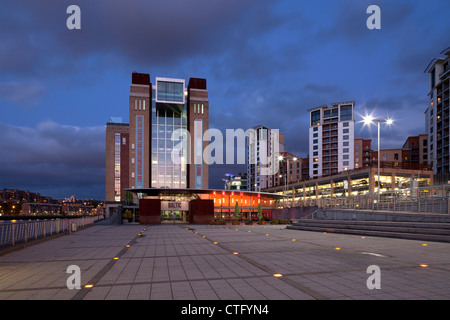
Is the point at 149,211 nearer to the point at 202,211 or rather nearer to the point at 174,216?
the point at 202,211

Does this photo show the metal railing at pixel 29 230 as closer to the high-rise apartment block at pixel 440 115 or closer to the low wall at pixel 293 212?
the low wall at pixel 293 212

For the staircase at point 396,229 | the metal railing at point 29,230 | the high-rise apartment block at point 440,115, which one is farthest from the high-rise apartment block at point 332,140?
the metal railing at point 29,230

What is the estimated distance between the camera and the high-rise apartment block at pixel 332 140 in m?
107

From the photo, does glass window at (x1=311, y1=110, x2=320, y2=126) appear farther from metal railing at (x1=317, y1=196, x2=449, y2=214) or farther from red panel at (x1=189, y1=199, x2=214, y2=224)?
metal railing at (x1=317, y1=196, x2=449, y2=214)

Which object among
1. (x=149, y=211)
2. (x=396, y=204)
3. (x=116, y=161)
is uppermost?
(x=116, y=161)

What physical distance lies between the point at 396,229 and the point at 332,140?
98564 mm

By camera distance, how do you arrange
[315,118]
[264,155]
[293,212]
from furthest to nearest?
[264,155] → [315,118] → [293,212]

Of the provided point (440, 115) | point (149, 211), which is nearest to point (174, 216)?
point (149, 211)

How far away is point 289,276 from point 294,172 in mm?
127647

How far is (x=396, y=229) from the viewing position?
17.7 metres

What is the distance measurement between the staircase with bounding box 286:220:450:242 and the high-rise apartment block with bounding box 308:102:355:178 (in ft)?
291

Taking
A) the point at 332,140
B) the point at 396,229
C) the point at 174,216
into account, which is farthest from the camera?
the point at 332,140

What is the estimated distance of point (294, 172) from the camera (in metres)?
132

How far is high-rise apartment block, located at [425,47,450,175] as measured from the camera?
73.6 metres
